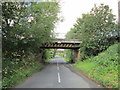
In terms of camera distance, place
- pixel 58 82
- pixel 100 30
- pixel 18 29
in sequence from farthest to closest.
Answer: pixel 100 30 < pixel 18 29 < pixel 58 82

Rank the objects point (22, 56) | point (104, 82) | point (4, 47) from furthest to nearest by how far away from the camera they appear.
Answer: point (22, 56)
point (4, 47)
point (104, 82)

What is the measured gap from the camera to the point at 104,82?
31.0ft

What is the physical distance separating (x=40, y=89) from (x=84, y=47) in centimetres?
1902

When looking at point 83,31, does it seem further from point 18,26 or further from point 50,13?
point 18,26

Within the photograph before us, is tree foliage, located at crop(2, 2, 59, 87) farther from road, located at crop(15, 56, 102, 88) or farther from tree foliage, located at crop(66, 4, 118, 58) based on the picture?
tree foliage, located at crop(66, 4, 118, 58)

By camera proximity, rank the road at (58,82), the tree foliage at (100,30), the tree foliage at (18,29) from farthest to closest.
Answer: the tree foliage at (100,30)
the tree foliage at (18,29)
the road at (58,82)

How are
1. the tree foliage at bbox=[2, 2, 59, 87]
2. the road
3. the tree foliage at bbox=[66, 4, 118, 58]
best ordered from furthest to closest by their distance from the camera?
the tree foliage at bbox=[66, 4, 118, 58] < the tree foliage at bbox=[2, 2, 59, 87] < the road

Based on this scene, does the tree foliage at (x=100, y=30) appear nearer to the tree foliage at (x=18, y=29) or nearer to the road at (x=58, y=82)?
the tree foliage at (x=18, y=29)

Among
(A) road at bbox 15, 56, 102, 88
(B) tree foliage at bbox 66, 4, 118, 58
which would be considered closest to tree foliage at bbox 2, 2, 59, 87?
(A) road at bbox 15, 56, 102, 88

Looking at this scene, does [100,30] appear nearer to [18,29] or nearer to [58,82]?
[18,29]

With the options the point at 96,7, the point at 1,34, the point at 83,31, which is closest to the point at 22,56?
the point at 1,34

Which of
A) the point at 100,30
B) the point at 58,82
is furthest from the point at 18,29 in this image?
the point at 100,30

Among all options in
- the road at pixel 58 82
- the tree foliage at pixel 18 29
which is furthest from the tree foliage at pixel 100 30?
the road at pixel 58 82

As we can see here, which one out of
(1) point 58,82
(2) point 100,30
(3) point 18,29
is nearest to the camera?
(1) point 58,82
